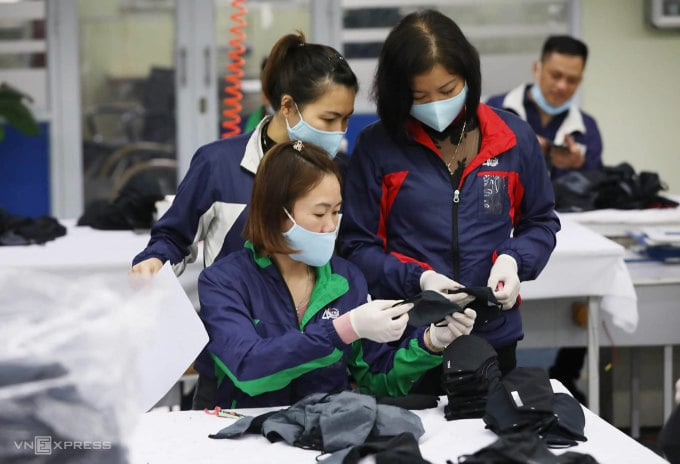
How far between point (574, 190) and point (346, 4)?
2924mm

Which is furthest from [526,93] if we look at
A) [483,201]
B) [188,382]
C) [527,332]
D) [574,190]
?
[483,201]

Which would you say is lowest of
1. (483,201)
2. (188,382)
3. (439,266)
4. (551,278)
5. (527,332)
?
(188,382)

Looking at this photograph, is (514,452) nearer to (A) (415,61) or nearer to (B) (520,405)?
(B) (520,405)

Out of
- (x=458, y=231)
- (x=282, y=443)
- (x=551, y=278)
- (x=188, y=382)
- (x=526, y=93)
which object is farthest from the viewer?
(x=526, y=93)

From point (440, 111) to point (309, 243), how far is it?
0.45m

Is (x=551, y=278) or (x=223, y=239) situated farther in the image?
(x=551, y=278)

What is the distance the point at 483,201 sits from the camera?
253 centimetres

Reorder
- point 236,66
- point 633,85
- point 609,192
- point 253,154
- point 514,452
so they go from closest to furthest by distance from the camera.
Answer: point 514,452 → point 253,154 → point 236,66 → point 609,192 → point 633,85

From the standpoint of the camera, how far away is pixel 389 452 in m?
1.85

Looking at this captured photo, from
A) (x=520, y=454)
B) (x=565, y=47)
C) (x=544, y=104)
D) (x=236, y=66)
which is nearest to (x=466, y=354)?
(x=520, y=454)

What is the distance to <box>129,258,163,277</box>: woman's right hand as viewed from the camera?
2402 mm

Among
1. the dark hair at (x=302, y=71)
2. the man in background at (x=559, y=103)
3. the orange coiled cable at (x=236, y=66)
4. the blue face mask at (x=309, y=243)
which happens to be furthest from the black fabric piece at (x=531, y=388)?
the man in background at (x=559, y=103)

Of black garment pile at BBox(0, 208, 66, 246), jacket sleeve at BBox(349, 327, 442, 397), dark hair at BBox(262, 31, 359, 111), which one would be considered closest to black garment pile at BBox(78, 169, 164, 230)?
black garment pile at BBox(0, 208, 66, 246)

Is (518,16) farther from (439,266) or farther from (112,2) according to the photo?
(439,266)
